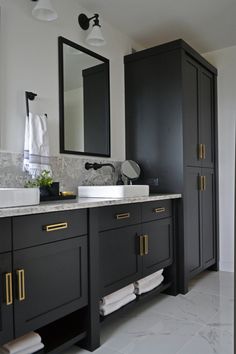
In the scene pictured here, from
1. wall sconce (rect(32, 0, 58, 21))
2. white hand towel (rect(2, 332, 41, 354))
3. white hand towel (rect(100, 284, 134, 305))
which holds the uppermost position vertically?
wall sconce (rect(32, 0, 58, 21))

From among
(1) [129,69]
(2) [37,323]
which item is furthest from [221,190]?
(2) [37,323]

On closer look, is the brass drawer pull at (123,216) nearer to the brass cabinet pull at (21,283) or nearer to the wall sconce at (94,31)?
the brass cabinet pull at (21,283)

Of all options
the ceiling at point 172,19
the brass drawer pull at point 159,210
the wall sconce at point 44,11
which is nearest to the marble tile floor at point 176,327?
the brass drawer pull at point 159,210

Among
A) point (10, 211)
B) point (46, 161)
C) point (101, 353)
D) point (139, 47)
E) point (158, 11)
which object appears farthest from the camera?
point (139, 47)

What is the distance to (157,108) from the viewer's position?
2.80 metres

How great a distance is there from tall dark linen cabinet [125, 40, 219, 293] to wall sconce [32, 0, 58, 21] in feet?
3.48

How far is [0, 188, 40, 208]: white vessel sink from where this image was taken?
136 centimetres

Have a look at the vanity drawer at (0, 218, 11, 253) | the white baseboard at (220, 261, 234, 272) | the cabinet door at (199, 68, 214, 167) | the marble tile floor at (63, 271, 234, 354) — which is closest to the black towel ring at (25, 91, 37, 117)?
the vanity drawer at (0, 218, 11, 253)

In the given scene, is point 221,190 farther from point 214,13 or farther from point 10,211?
point 10,211

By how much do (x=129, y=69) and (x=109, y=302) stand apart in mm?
2076

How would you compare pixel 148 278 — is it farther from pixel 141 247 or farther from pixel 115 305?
pixel 115 305

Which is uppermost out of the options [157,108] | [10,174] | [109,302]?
[157,108]

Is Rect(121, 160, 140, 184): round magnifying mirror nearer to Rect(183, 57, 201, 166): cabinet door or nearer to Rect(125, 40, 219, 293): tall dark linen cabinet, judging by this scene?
Rect(125, 40, 219, 293): tall dark linen cabinet

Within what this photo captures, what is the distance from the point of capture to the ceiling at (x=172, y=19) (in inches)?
99.0
